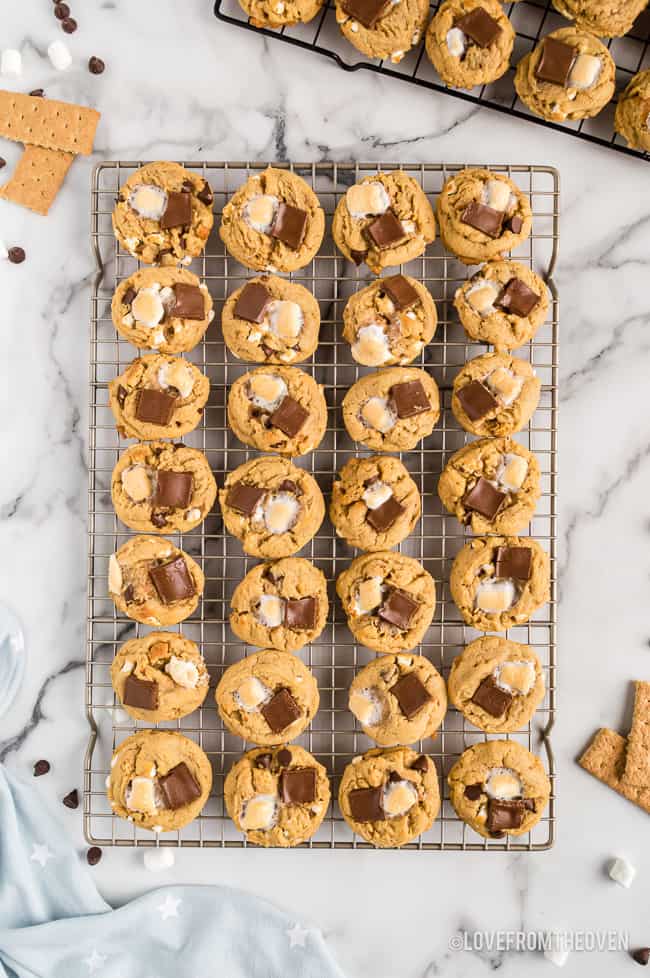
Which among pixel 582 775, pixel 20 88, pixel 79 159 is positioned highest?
pixel 20 88

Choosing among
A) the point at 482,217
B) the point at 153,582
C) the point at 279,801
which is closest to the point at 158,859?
the point at 279,801

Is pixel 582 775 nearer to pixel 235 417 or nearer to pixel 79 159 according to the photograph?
pixel 235 417

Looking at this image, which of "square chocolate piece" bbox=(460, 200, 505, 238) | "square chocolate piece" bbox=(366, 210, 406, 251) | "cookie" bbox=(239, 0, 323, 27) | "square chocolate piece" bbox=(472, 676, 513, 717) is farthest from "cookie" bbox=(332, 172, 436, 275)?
"square chocolate piece" bbox=(472, 676, 513, 717)

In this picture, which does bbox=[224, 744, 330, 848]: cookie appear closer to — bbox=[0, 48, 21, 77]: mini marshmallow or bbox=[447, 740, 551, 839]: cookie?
bbox=[447, 740, 551, 839]: cookie

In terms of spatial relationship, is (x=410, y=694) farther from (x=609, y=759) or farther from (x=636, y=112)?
(x=636, y=112)

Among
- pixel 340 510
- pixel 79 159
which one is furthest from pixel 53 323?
pixel 340 510

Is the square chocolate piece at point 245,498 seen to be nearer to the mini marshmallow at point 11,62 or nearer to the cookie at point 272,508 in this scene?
the cookie at point 272,508
